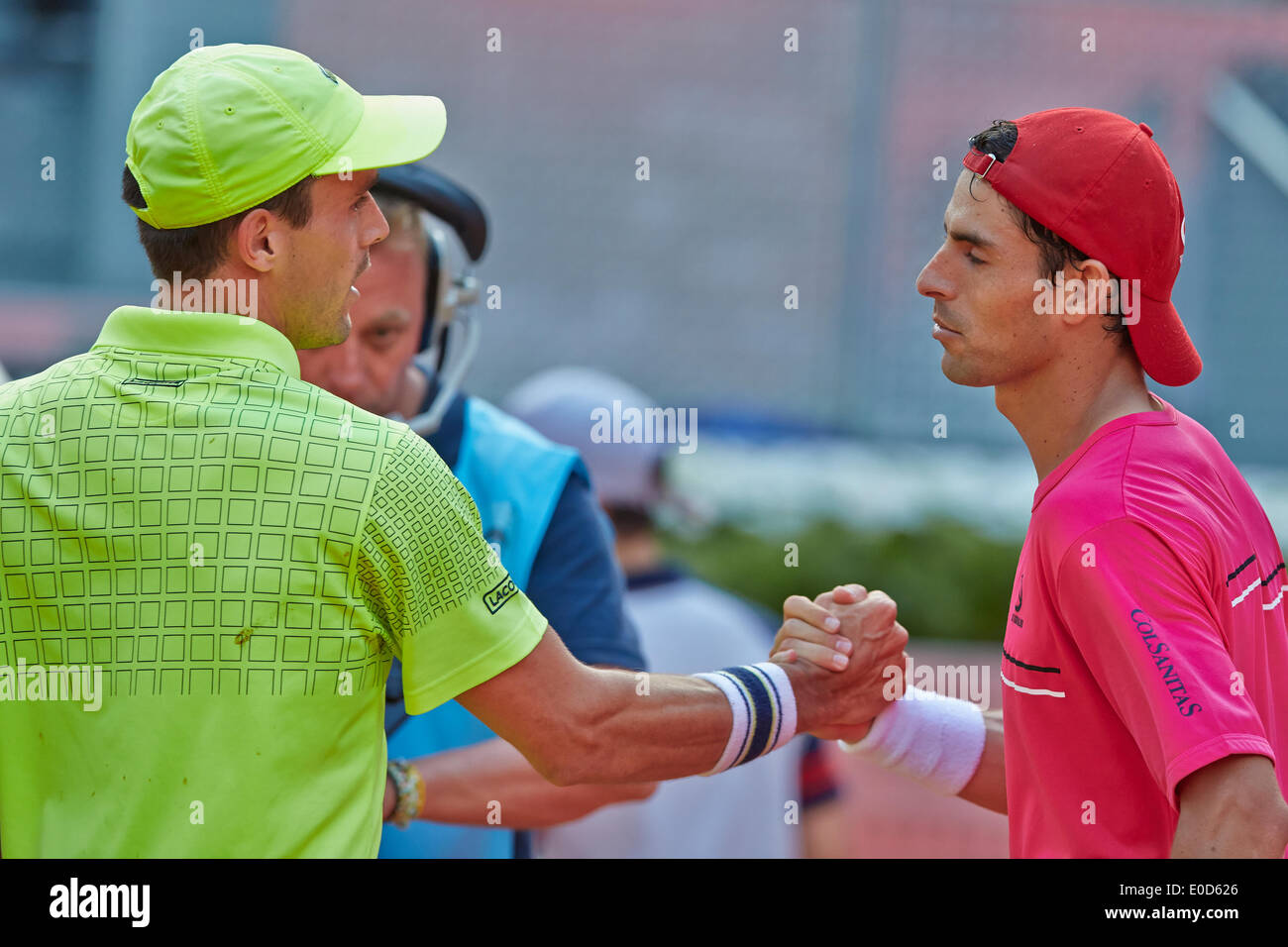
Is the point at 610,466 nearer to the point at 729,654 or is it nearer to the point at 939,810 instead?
the point at 729,654

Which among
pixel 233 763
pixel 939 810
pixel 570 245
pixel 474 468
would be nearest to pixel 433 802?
pixel 474 468

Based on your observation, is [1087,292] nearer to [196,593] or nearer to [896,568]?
[196,593]

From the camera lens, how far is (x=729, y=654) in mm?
4941

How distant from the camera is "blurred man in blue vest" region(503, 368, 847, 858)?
4.61 m

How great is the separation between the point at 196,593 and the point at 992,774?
63.8 inches

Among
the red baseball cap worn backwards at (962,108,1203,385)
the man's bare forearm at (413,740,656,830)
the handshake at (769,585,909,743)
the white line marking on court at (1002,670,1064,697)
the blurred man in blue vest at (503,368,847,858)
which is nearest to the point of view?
the white line marking on court at (1002,670,1064,697)

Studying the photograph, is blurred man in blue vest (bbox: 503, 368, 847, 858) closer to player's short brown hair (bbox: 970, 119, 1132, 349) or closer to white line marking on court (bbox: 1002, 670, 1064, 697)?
white line marking on court (bbox: 1002, 670, 1064, 697)

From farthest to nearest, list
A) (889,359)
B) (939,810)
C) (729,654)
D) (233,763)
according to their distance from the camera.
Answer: (889,359) < (939,810) < (729,654) < (233,763)

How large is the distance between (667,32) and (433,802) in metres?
8.69

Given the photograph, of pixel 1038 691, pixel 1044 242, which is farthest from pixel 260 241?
pixel 1038 691

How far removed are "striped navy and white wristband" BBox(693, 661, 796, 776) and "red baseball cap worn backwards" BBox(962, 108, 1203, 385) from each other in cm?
86

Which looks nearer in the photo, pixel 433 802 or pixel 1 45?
pixel 433 802

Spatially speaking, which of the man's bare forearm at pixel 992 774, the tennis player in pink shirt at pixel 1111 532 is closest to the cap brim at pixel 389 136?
the tennis player in pink shirt at pixel 1111 532

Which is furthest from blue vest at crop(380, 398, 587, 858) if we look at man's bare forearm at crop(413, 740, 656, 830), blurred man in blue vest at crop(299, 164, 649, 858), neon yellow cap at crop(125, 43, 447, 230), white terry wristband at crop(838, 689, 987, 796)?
neon yellow cap at crop(125, 43, 447, 230)
